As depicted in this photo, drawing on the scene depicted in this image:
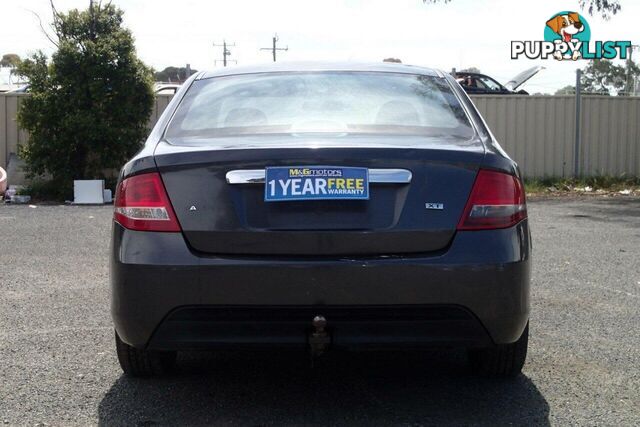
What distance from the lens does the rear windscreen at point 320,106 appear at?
12.2 ft

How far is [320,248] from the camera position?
3191 mm

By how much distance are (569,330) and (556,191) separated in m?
11.5

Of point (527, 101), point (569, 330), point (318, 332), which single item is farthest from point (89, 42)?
point (318, 332)

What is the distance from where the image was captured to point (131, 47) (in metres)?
13.9

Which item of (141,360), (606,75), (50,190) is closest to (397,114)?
(141,360)

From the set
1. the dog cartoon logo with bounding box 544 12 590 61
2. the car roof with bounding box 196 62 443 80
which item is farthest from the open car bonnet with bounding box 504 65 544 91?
the car roof with bounding box 196 62 443 80

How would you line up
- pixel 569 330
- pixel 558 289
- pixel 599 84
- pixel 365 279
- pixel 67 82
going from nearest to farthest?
pixel 365 279, pixel 569 330, pixel 558 289, pixel 67 82, pixel 599 84

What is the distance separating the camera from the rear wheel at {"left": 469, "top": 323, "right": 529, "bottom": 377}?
3824 mm

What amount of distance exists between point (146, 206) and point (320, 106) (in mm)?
1030

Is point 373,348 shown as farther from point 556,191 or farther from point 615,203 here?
point 556,191

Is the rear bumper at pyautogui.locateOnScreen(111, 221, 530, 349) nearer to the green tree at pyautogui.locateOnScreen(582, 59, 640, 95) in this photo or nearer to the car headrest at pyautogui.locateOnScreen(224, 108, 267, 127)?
the car headrest at pyautogui.locateOnScreen(224, 108, 267, 127)

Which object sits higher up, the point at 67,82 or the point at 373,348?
the point at 67,82

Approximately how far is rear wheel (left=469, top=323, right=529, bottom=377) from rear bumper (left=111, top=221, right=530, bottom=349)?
54 cm

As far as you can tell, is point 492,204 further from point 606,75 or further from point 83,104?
point 606,75
